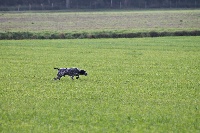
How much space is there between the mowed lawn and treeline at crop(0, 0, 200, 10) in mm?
69200

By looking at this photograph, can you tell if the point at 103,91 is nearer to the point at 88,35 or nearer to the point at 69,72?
the point at 69,72

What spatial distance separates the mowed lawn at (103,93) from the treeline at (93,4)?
227 ft

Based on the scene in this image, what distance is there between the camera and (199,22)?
6400cm

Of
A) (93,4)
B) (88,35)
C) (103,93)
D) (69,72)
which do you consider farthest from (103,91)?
(93,4)

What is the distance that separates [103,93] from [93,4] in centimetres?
8928

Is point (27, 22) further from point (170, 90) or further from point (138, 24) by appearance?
point (170, 90)

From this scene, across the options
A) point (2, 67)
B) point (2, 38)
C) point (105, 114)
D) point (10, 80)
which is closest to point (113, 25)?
point (2, 38)

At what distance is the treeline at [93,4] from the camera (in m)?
102

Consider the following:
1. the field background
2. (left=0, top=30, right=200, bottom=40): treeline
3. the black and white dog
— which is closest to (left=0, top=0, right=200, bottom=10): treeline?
(left=0, top=30, right=200, bottom=40): treeline

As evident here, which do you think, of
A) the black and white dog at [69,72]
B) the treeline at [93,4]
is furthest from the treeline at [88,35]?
the treeline at [93,4]

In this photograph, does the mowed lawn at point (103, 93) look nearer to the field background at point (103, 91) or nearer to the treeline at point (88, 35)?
the field background at point (103, 91)

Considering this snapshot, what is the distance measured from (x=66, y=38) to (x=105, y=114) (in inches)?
1450

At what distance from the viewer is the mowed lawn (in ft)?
44.2

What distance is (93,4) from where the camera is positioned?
106 meters
